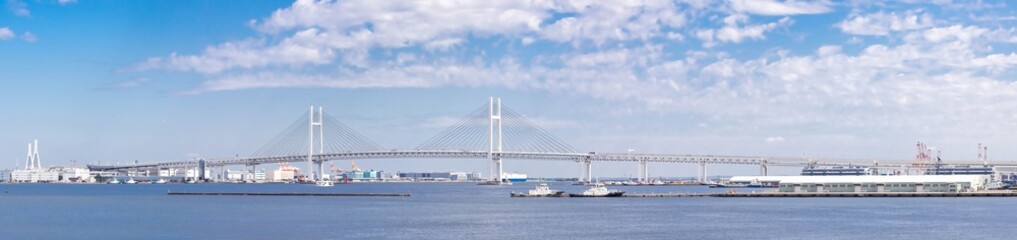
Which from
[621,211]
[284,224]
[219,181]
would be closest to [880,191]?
[621,211]

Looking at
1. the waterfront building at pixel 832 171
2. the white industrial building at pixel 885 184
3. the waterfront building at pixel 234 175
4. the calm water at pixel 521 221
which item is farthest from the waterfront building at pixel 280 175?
the calm water at pixel 521 221

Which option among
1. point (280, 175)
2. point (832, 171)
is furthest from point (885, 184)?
point (280, 175)

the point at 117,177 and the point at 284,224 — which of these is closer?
the point at 284,224

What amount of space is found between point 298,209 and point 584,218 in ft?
47.0

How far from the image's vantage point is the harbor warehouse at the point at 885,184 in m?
65.6

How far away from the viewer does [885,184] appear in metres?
66.8

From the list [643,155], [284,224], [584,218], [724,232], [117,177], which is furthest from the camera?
[117,177]

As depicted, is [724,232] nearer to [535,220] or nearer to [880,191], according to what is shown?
[535,220]

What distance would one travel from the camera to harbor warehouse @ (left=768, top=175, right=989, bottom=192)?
2581 inches

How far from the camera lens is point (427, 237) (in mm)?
32375

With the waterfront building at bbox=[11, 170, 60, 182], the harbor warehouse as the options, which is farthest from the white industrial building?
the waterfront building at bbox=[11, 170, 60, 182]

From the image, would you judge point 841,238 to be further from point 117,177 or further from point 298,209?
point 117,177

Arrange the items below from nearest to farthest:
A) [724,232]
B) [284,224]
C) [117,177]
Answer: [724,232] < [284,224] < [117,177]

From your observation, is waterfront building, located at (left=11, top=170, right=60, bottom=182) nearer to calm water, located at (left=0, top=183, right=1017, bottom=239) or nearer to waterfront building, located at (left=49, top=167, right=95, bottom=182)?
waterfront building, located at (left=49, top=167, right=95, bottom=182)
